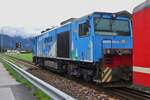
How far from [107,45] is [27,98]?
5.77 m

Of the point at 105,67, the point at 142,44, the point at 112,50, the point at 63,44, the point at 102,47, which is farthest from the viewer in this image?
the point at 63,44

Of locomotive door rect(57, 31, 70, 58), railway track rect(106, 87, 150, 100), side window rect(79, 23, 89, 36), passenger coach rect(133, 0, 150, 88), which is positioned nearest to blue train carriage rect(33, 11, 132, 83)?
side window rect(79, 23, 89, 36)

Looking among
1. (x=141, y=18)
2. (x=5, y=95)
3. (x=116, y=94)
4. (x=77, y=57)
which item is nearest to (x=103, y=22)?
(x=77, y=57)

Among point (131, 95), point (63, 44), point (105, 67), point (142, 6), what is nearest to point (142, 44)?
point (142, 6)

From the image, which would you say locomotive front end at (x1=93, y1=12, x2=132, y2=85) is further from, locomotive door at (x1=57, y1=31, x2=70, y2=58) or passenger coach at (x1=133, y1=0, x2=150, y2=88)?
passenger coach at (x1=133, y1=0, x2=150, y2=88)

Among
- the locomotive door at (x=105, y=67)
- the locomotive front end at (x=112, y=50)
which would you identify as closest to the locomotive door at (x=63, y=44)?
the locomotive front end at (x=112, y=50)

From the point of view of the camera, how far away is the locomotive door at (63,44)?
21359mm

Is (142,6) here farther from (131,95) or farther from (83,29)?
(83,29)

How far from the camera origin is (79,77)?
20109 millimetres

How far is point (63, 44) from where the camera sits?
22.5 meters

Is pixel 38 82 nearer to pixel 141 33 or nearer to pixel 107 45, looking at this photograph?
pixel 141 33

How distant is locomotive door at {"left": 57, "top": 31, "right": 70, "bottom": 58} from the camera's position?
21.4 metres

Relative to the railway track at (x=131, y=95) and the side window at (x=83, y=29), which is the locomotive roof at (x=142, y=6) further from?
the side window at (x=83, y=29)

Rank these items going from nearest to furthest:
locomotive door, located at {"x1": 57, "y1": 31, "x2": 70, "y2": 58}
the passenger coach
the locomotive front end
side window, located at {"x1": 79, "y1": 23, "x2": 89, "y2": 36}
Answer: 1. the passenger coach
2. the locomotive front end
3. side window, located at {"x1": 79, "y1": 23, "x2": 89, "y2": 36}
4. locomotive door, located at {"x1": 57, "y1": 31, "x2": 70, "y2": 58}
